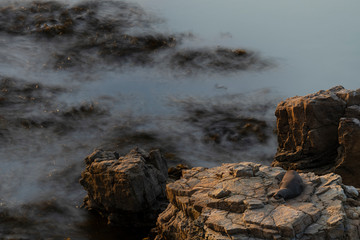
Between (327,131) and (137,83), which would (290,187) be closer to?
(327,131)

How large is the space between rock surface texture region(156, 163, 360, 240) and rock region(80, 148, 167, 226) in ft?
5.21

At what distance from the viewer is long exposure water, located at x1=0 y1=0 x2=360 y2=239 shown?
1647 centimetres

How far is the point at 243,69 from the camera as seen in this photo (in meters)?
25.8

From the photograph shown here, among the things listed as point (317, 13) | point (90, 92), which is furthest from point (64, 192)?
point (317, 13)

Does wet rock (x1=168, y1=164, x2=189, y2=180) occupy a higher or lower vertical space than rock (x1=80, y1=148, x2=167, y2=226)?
lower

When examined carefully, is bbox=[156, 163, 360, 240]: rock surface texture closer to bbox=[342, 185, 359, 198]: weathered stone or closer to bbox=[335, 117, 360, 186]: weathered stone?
bbox=[342, 185, 359, 198]: weathered stone

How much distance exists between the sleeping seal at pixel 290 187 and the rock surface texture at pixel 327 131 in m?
3.27

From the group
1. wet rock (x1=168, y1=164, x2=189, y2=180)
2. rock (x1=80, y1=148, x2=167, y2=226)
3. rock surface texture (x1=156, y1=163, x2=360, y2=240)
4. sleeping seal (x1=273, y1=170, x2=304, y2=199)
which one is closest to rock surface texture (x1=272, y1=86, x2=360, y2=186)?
rock surface texture (x1=156, y1=163, x2=360, y2=240)

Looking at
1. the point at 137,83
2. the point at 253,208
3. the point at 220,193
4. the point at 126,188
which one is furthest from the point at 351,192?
the point at 137,83

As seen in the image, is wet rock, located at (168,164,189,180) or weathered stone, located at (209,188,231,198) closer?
weathered stone, located at (209,188,231,198)

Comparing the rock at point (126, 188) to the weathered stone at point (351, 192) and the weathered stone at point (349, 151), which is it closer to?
the weathered stone at point (349, 151)

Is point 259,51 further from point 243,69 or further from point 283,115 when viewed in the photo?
point 283,115

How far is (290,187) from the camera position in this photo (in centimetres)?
1020

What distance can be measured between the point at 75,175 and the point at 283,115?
23.8ft
